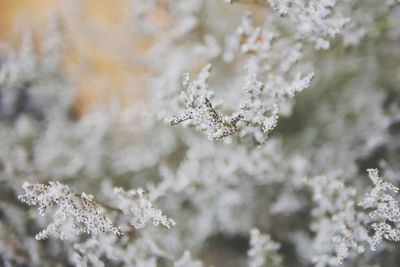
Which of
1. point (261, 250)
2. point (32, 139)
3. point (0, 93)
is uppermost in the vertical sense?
point (0, 93)

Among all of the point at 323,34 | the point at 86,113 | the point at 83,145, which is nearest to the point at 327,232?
the point at 323,34

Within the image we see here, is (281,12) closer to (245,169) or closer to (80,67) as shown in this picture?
(245,169)

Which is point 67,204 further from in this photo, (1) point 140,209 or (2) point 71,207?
(1) point 140,209

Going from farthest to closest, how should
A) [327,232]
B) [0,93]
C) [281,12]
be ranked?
1. [0,93]
2. [327,232]
3. [281,12]

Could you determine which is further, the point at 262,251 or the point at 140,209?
the point at 262,251

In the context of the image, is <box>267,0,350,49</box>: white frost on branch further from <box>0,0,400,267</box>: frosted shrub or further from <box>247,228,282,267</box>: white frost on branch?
<box>247,228,282,267</box>: white frost on branch

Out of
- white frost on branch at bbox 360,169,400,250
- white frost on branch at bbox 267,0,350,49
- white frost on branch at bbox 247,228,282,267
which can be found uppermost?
white frost on branch at bbox 267,0,350,49

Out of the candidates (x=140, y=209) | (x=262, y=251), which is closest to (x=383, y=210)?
(x=262, y=251)

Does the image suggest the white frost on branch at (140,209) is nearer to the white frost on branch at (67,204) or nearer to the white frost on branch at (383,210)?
the white frost on branch at (67,204)

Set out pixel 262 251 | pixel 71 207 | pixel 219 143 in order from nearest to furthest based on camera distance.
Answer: pixel 71 207
pixel 262 251
pixel 219 143

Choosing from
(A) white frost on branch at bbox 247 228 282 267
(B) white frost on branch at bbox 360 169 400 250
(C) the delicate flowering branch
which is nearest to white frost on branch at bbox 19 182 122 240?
(C) the delicate flowering branch

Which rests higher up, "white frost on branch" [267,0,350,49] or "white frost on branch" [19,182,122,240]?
Result: "white frost on branch" [267,0,350,49]
